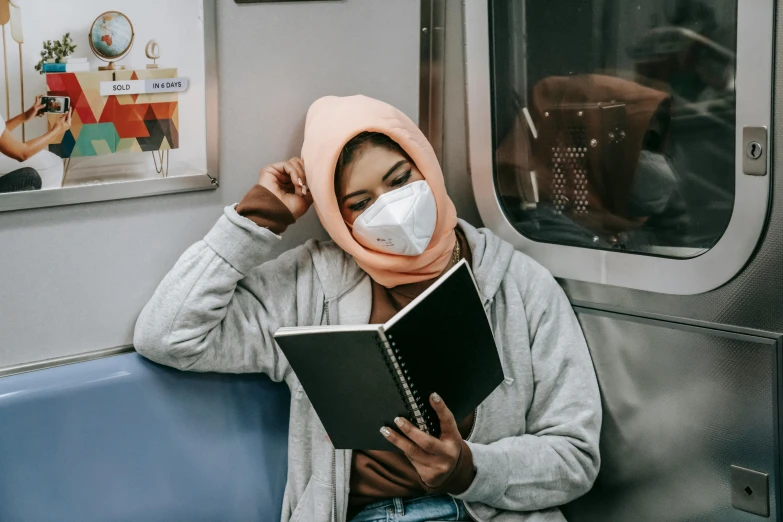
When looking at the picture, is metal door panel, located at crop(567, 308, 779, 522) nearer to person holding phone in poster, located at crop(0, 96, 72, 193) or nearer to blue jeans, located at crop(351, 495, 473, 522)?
blue jeans, located at crop(351, 495, 473, 522)

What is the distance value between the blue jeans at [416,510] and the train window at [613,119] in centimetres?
65

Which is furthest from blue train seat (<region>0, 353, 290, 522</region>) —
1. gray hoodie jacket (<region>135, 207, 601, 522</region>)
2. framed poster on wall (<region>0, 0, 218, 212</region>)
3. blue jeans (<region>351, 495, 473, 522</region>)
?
framed poster on wall (<region>0, 0, 218, 212</region>)

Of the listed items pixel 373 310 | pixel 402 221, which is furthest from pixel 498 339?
pixel 402 221

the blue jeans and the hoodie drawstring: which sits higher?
the hoodie drawstring

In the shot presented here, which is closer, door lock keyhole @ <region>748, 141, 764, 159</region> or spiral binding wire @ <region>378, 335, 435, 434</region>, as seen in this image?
spiral binding wire @ <region>378, 335, 435, 434</region>

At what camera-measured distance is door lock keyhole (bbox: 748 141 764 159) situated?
1.63 metres

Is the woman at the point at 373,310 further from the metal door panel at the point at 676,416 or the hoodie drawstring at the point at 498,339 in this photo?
the metal door panel at the point at 676,416

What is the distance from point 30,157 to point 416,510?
112cm

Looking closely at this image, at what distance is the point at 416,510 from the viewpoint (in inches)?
71.2

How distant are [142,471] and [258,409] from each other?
0.30 metres

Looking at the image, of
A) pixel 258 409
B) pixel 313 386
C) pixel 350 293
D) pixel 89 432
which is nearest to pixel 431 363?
pixel 313 386

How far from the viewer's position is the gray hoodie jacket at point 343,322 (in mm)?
1725

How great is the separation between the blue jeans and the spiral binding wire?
404 mm

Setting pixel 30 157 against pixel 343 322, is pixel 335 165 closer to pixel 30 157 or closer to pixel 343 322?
pixel 343 322
